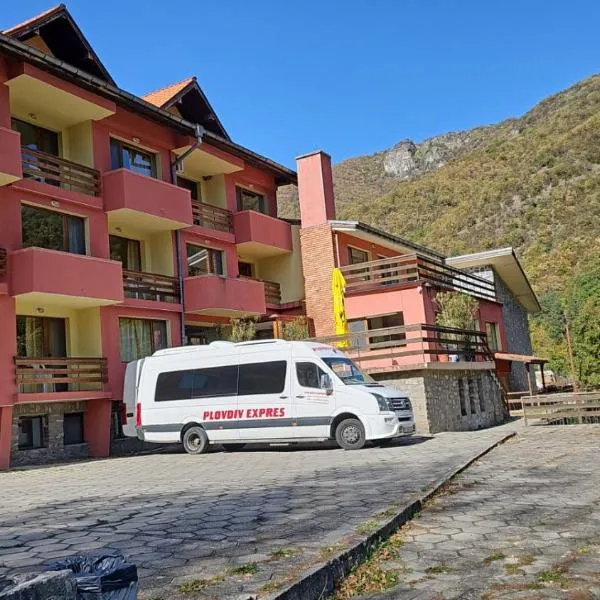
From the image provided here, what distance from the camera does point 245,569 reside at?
5117 millimetres

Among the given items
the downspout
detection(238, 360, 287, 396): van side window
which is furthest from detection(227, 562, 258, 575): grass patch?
the downspout

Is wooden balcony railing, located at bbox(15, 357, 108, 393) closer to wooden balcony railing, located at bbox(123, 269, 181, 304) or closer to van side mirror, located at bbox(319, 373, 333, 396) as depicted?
wooden balcony railing, located at bbox(123, 269, 181, 304)

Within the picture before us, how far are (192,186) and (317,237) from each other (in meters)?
5.26

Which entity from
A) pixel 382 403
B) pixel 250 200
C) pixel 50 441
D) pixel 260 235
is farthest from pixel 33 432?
pixel 250 200

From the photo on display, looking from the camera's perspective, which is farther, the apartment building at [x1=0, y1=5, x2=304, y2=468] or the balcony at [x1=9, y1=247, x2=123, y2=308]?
the apartment building at [x1=0, y1=5, x2=304, y2=468]

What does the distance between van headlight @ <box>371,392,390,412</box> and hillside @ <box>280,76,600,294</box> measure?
49.2 metres

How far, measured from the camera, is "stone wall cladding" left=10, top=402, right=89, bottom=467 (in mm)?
17094

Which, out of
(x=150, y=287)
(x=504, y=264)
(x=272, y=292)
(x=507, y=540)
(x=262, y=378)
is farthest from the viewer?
(x=504, y=264)

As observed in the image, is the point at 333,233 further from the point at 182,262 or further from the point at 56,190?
the point at 56,190

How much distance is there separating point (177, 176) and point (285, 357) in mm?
10967

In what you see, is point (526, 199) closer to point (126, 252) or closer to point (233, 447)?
point (126, 252)

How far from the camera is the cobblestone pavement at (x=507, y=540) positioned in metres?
4.81

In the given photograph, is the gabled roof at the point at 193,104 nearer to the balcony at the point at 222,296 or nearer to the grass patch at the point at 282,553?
the balcony at the point at 222,296

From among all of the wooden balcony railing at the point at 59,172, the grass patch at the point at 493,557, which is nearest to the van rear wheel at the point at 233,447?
the wooden balcony railing at the point at 59,172
